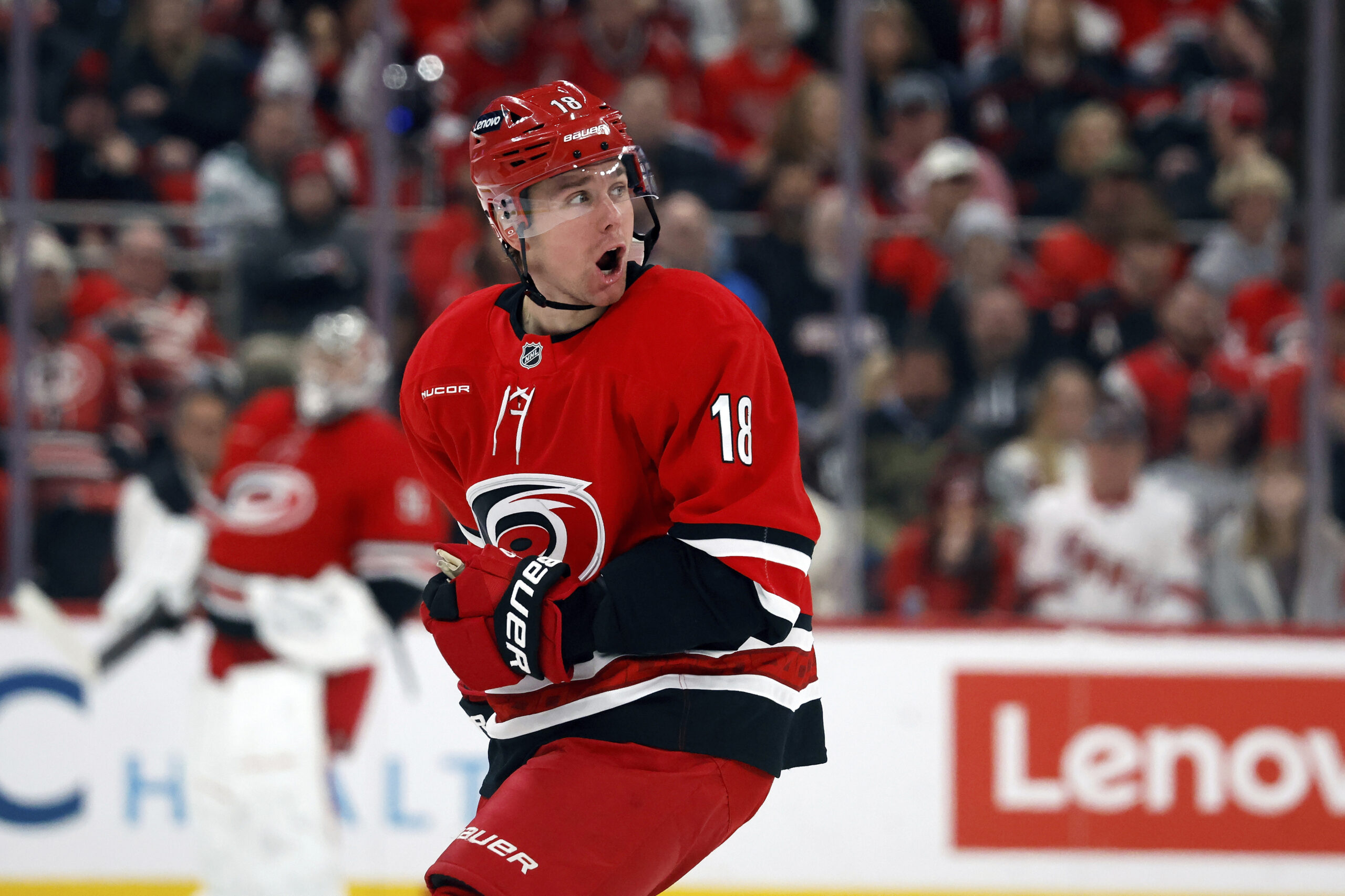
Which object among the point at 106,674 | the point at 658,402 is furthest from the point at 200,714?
the point at 658,402

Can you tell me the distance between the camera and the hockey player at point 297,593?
4.25 metres

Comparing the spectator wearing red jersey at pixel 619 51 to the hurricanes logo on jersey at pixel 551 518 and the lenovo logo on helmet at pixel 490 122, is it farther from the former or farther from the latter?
the hurricanes logo on jersey at pixel 551 518

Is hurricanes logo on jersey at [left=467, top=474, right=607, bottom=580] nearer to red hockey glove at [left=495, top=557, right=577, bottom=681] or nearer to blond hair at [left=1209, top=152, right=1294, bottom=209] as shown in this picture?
red hockey glove at [left=495, top=557, right=577, bottom=681]

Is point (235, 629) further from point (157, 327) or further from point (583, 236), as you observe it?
point (583, 236)

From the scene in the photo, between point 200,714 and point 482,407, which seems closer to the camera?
point 482,407

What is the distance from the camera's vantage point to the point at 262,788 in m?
4.25

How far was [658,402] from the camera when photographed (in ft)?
6.33

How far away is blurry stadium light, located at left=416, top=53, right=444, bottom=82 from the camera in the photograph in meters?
5.69

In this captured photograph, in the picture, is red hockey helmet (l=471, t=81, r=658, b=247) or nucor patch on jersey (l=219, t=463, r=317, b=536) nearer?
red hockey helmet (l=471, t=81, r=658, b=247)

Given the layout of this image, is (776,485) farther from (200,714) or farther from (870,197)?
(870,197)

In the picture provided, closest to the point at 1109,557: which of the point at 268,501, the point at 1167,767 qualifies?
the point at 1167,767

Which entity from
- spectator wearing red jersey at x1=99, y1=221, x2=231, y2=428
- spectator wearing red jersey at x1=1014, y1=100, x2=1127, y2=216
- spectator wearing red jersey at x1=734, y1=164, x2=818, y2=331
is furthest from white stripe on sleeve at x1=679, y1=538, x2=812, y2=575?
spectator wearing red jersey at x1=1014, y1=100, x2=1127, y2=216

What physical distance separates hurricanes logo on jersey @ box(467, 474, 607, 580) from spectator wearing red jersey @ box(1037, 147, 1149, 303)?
11.0 feet

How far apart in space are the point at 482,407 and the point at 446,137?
367cm
